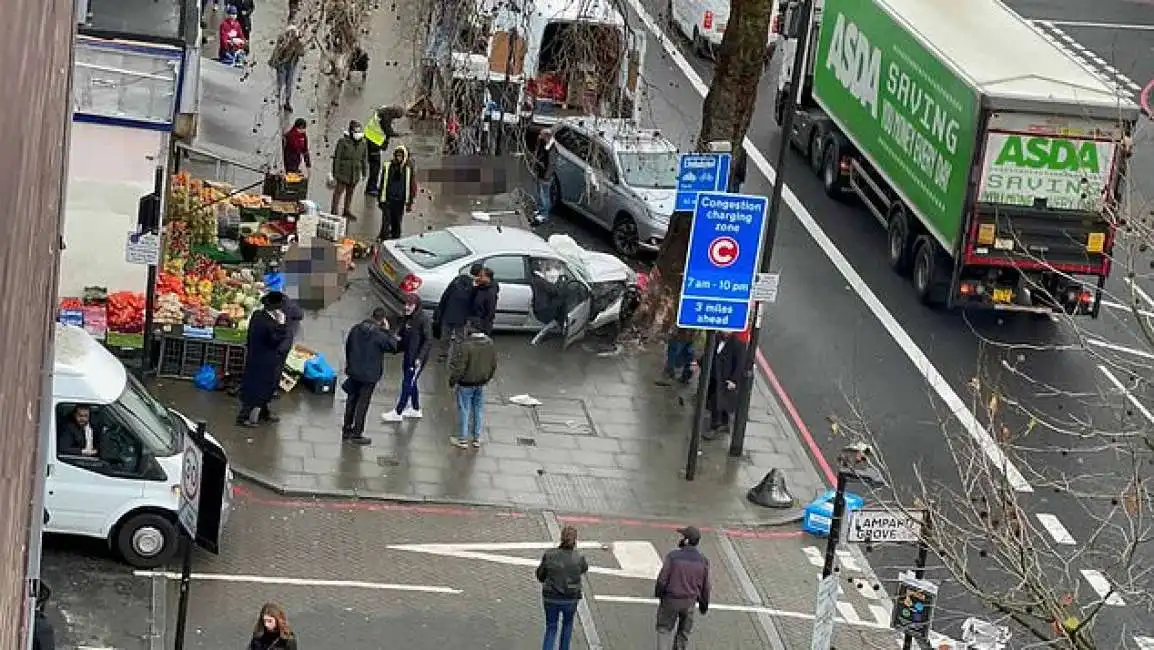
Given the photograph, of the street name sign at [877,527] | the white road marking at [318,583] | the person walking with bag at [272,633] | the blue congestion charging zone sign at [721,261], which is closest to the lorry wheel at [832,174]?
the blue congestion charging zone sign at [721,261]

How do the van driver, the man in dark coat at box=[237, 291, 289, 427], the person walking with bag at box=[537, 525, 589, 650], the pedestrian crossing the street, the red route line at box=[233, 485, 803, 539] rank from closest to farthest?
the person walking with bag at box=[537, 525, 589, 650]
the van driver
the red route line at box=[233, 485, 803, 539]
the man in dark coat at box=[237, 291, 289, 427]
the pedestrian crossing the street

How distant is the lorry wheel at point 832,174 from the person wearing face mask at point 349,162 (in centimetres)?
789

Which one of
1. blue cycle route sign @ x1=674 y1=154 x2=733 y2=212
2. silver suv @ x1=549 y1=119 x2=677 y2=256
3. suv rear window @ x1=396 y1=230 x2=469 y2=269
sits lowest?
suv rear window @ x1=396 y1=230 x2=469 y2=269

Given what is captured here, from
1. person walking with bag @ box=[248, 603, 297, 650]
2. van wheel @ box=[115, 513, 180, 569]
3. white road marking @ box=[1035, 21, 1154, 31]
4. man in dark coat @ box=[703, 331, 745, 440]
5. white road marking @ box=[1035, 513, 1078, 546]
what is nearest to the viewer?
person walking with bag @ box=[248, 603, 297, 650]

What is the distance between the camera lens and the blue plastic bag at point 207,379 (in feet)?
65.3

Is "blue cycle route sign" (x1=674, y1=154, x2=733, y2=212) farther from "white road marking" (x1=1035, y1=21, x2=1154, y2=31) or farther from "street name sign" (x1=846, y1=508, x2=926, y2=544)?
"white road marking" (x1=1035, y1=21, x2=1154, y2=31)

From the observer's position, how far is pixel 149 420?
15836 millimetres

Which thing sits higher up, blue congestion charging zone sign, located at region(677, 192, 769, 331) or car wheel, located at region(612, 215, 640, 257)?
blue congestion charging zone sign, located at region(677, 192, 769, 331)

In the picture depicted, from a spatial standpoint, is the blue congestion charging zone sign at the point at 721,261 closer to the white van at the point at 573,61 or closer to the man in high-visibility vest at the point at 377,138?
the white van at the point at 573,61

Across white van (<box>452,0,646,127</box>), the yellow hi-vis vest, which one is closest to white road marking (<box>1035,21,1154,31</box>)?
white van (<box>452,0,646,127</box>)

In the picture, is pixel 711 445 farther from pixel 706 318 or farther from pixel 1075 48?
pixel 1075 48

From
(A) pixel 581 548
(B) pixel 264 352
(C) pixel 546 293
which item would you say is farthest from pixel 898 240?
(B) pixel 264 352

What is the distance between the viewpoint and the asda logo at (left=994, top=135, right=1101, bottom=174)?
79.4ft

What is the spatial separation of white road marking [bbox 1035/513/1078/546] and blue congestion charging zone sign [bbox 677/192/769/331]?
11.8 ft
